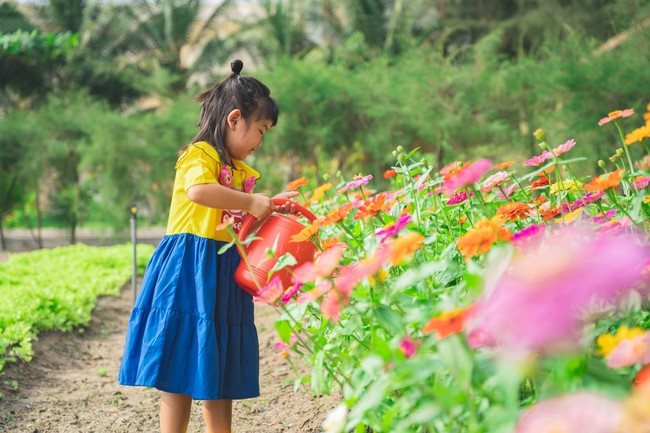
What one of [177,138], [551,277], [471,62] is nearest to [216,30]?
[177,138]

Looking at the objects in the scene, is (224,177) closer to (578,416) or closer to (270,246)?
(270,246)

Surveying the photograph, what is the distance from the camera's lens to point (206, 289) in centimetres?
161

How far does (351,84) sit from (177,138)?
2.49m

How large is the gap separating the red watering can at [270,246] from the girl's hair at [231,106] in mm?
268

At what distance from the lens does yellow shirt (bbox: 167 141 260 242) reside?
162cm

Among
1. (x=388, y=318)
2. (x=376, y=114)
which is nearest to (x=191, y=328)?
(x=388, y=318)

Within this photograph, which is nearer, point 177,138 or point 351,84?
point 351,84

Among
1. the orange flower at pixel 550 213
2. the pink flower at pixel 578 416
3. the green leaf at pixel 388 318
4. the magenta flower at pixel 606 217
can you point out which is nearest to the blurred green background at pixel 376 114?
the magenta flower at pixel 606 217

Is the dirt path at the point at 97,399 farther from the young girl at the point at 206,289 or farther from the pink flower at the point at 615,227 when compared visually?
the pink flower at the point at 615,227

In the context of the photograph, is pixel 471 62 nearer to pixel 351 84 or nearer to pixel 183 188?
pixel 351 84

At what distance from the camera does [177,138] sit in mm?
7793

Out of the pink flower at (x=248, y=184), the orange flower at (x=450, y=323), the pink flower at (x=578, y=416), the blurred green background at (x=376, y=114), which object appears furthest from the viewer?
the blurred green background at (x=376, y=114)

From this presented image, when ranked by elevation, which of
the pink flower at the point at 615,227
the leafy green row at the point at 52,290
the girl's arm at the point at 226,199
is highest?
the girl's arm at the point at 226,199

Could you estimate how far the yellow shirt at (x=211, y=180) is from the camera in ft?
5.30
